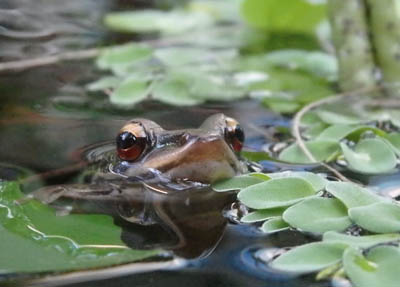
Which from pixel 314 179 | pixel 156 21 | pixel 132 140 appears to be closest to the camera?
pixel 314 179

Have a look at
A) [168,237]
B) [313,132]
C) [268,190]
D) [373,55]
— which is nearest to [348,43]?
[373,55]

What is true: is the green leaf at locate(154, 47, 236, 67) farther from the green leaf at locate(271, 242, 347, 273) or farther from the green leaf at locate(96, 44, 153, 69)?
the green leaf at locate(271, 242, 347, 273)

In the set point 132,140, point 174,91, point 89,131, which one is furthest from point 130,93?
point 132,140

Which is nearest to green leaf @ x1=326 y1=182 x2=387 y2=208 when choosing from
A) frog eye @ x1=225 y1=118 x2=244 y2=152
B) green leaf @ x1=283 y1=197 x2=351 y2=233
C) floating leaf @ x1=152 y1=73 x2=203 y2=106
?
green leaf @ x1=283 y1=197 x2=351 y2=233

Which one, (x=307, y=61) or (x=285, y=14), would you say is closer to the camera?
(x=307, y=61)

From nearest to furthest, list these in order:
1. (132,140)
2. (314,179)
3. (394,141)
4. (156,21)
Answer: (314,179) < (132,140) < (394,141) < (156,21)

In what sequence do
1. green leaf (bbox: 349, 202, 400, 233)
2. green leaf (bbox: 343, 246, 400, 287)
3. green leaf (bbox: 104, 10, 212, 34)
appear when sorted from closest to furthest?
green leaf (bbox: 343, 246, 400, 287) < green leaf (bbox: 349, 202, 400, 233) < green leaf (bbox: 104, 10, 212, 34)

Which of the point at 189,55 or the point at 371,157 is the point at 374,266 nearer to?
the point at 371,157

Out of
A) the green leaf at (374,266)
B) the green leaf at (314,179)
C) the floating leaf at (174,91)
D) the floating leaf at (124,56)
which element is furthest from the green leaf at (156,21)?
the green leaf at (374,266)
